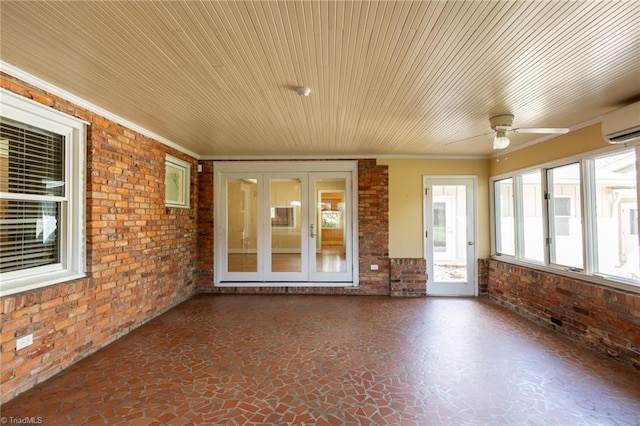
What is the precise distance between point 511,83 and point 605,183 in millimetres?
1942

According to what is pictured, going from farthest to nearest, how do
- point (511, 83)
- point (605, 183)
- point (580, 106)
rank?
1. point (605, 183)
2. point (580, 106)
3. point (511, 83)

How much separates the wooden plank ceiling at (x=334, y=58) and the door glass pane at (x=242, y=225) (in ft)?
7.10

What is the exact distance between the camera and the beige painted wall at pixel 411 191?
5.54 m

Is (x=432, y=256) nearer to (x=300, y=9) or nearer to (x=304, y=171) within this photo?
(x=304, y=171)

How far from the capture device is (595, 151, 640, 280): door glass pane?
3.10 metres

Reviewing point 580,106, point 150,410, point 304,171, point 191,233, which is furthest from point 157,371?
point 580,106

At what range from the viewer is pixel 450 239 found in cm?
555

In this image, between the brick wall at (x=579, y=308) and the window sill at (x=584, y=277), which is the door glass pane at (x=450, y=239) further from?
the window sill at (x=584, y=277)

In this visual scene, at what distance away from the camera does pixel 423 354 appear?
10.4 feet

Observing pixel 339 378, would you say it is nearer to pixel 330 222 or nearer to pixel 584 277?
pixel 584 277

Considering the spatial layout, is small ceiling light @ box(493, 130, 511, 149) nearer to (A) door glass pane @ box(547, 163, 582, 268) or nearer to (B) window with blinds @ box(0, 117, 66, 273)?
(A) door glass pane @ box(547, 163, 582, 268)

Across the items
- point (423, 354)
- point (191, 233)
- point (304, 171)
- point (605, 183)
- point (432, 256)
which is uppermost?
point (304, 171)

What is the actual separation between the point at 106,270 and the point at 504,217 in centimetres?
600

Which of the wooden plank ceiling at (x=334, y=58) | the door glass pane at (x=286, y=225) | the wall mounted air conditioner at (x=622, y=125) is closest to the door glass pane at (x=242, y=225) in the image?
the door glass pane at (x=286, y=225)
